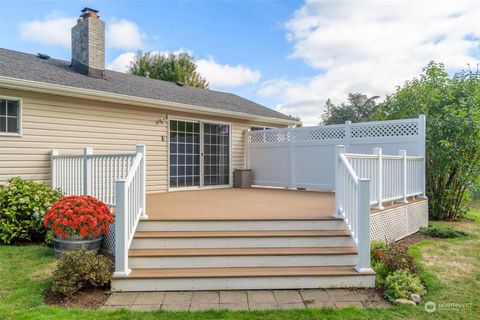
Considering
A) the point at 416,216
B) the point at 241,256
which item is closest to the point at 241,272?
the point at 241,256

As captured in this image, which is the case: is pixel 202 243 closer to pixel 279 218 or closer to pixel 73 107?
pixel 279 218

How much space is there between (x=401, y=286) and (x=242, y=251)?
1795mm

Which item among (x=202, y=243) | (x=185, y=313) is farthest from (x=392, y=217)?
(x=185, y=313)

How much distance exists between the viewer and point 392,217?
17.9 feet

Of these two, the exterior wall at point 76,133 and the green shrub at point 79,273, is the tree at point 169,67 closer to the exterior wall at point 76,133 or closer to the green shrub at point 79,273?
the exterior wall at point 76,133

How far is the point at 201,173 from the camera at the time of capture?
9.07 m

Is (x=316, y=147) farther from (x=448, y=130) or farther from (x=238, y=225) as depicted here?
(x=238, y=225)

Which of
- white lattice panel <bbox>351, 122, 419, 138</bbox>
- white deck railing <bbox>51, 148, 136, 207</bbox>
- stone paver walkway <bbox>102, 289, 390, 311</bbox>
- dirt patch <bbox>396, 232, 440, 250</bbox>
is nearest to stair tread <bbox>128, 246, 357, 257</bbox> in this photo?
stone paver walkway <bbox>102, 289, 390, 311</bbox>

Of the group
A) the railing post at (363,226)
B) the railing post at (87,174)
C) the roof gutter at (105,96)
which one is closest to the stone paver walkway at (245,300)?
the railing post at (363,226)

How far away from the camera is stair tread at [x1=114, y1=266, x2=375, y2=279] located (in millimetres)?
3572

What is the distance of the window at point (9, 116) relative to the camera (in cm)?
576

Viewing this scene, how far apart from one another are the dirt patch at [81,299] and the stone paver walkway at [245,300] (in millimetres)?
92

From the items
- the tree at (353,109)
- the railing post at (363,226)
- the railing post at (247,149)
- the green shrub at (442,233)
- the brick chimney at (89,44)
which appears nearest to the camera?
the railing post at (363,226)

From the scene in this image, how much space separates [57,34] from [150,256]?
12239 millimetres
